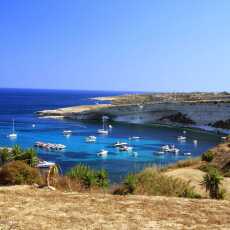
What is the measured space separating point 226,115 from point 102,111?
3458 cm

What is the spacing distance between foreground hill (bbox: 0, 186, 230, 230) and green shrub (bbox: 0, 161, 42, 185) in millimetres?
3887

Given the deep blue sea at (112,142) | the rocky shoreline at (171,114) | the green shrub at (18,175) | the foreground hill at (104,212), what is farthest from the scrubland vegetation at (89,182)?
the rocky shoreline at (171,114)

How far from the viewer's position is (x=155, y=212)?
10.2 m

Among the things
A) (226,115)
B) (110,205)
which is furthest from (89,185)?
(226,115)

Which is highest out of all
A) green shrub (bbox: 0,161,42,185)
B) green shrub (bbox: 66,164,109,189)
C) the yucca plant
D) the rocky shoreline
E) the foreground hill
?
the foreground hill

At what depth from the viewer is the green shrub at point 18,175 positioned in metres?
15.8

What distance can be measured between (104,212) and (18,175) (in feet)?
22.0

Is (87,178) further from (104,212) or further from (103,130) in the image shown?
(103,130)

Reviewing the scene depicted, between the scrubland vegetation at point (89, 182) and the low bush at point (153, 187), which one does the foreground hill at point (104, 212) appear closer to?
the scrubland vegetation at point (89, 182)

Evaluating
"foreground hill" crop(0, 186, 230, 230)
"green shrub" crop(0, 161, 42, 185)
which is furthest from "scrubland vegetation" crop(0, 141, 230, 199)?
"foreground hill" crop(0, 186, 230, 230)

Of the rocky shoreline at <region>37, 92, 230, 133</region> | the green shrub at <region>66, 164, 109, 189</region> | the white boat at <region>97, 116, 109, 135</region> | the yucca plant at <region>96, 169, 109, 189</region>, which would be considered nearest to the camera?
the green shrub at <region>66, 164, 109, 189</region>

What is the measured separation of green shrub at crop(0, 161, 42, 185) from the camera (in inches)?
623

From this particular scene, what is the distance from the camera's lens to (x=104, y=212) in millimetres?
10039

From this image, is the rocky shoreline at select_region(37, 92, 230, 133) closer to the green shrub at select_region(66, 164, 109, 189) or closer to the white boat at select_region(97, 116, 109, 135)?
the white boat at select_region(97, 116, 109, 135)
